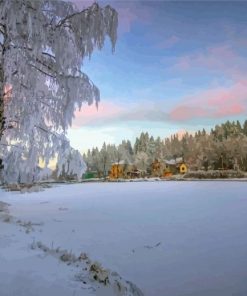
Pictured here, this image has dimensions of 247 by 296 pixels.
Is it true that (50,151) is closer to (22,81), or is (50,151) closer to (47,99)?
(47,99)

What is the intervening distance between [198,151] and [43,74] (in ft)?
286

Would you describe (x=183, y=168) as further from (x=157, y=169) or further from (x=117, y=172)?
(x=117, y=172)

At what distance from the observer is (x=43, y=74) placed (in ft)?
28.6

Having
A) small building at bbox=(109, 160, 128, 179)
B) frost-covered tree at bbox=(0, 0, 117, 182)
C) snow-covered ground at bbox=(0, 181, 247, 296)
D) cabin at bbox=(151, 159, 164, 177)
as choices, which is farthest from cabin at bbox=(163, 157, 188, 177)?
frost-covered tree at bbox=(0, 0, 117, 182)

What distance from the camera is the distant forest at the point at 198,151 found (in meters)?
76.4

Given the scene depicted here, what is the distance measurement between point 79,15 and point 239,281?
6.56 m

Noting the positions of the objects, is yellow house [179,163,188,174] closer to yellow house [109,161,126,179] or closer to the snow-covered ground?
yellow house [109,161,126,179]

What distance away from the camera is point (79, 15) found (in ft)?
26.1

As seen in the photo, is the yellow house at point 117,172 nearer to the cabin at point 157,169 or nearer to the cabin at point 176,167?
the cabin at point 157,169

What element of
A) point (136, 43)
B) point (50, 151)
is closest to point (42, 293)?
point (50, 151)

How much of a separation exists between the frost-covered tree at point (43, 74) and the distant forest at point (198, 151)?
33.0 m

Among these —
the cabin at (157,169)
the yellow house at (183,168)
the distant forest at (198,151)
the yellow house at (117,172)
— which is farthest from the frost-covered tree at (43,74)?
the yellow house at (117,172)

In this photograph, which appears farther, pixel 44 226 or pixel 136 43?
pixel 136 43

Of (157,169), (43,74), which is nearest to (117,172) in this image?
(157,169)
